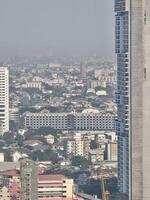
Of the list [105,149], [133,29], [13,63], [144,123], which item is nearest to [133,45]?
[133,29]

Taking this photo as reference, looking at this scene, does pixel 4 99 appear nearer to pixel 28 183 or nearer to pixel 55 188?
pixel 55 188

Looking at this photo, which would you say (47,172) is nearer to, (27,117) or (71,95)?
(27,117)

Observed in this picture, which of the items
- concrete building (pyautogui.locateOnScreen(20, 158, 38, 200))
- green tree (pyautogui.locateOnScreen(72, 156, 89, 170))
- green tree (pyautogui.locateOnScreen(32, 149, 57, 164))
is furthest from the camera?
green tree (pyautogui.locateOnScreen(32, 149, 57, 164))

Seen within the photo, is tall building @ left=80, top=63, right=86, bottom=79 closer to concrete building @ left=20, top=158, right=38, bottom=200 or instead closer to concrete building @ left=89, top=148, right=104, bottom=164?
concrete building @ left=89, top=148, right=104, bottom=164

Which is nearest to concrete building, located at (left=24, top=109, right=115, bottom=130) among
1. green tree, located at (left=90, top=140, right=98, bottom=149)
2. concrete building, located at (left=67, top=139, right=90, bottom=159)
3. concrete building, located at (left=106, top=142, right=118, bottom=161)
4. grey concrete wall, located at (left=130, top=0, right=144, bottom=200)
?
green tree, located at (left=90, top=140, right=98, bottom=149)

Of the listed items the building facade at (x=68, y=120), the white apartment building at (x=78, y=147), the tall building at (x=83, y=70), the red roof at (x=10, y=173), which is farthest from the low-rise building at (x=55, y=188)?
the tall building at (x=83, y=70)

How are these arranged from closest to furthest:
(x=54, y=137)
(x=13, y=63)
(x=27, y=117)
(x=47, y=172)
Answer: (x=47, y=172) < (x=54, y=137) < (x=27, y=117) < (x=13, y=63)

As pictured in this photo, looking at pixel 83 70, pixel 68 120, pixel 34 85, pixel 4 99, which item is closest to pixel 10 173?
pixel 68 120
